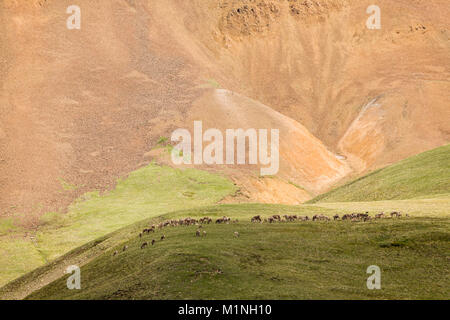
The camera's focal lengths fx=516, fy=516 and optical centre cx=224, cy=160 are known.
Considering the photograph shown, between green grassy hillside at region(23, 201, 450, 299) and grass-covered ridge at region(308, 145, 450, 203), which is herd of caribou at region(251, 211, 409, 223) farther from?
grass-covered ridge at region(308, 145, 450, 203)

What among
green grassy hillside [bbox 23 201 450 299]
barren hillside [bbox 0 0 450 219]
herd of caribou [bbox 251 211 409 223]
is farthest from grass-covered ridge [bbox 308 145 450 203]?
green grassy hillside [bbox 23 201 450 299]

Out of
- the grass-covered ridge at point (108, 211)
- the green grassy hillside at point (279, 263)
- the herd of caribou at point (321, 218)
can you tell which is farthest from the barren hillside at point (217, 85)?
the green grassy hillside at point (279, 263)

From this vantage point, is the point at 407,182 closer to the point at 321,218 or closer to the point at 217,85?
the point at 321,218

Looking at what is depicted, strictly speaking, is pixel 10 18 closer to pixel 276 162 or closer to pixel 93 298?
pixel 276 162

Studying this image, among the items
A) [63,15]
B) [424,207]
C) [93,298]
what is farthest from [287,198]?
[63,15]

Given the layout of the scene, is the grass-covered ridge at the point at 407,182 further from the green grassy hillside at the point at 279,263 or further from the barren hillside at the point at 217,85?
the green grassy hillside at the point at 279,263

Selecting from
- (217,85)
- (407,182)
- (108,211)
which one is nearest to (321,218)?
(407,182)
